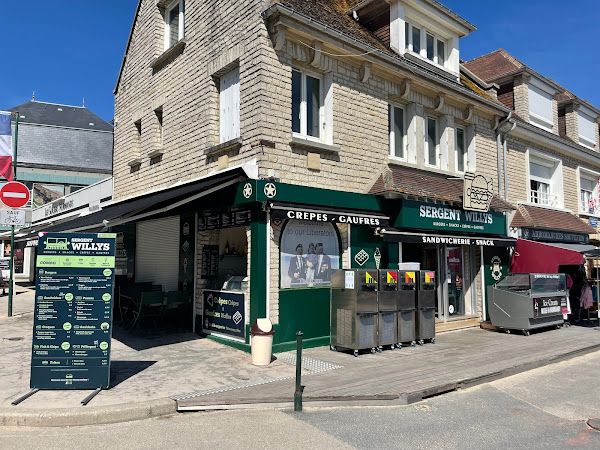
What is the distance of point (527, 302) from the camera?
11273 mm

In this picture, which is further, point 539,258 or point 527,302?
point 539,258

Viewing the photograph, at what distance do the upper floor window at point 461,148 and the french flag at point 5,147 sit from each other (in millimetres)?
12296

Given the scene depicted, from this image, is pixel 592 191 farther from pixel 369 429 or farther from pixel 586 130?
pixel 369 429

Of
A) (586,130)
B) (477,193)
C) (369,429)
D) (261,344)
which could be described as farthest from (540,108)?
(369,429)

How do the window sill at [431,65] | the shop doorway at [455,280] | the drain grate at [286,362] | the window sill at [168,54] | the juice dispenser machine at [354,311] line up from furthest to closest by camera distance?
1. the shop doorway at [455,280]
2. the window sill at [431,65]
3. the window sill at [168,54]
4. the juice dispenser machine at [354,311]
5. the drain grate at [286,362]

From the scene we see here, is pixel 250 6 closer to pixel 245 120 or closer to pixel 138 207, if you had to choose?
pixel 245 120

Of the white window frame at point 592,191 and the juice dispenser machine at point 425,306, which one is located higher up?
the white window frame at point 592,191

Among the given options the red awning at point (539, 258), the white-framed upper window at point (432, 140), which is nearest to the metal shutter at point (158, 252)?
the white-framed upper window at point (432, 140)

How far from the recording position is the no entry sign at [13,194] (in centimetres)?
1143

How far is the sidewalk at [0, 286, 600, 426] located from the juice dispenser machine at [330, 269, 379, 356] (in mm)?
284

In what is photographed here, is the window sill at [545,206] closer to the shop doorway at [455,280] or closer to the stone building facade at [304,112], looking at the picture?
the stone building facade at [304,112]

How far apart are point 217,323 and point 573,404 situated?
6215 millimetres

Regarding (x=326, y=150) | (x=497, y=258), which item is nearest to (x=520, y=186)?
(x=497, y=258)

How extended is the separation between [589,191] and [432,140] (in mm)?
10508
